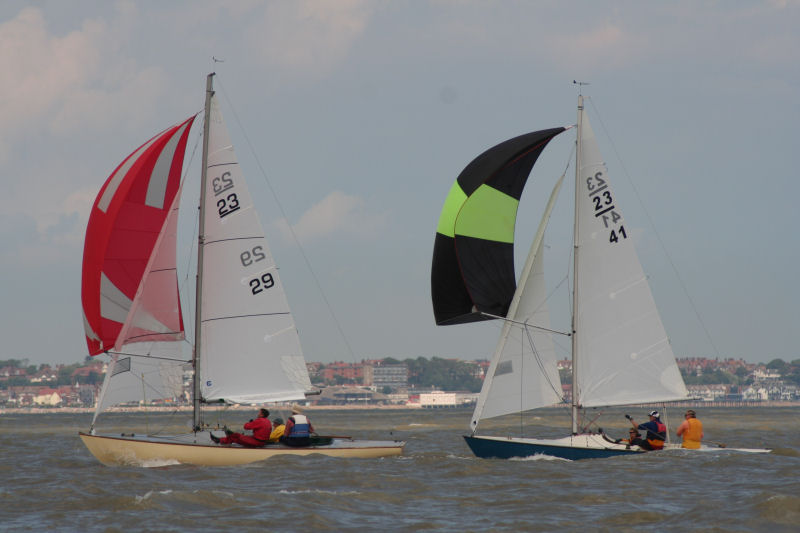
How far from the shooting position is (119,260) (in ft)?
74.7

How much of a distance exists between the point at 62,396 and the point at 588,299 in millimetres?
183393

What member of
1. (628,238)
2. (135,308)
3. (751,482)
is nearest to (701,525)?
(751,482)

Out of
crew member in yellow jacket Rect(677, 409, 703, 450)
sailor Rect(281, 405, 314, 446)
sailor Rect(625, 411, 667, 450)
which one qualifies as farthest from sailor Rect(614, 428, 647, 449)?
sailor Rect(281, 405, 314, 446)

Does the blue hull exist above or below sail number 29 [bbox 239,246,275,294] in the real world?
below

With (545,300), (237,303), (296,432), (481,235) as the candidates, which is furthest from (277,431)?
(545,300)

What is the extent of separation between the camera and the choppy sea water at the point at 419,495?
1439 centimetres

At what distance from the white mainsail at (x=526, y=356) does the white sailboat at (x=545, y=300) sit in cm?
2

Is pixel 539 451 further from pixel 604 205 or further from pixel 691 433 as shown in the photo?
pixel 604 205

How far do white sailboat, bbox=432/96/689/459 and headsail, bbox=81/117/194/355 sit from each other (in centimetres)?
577

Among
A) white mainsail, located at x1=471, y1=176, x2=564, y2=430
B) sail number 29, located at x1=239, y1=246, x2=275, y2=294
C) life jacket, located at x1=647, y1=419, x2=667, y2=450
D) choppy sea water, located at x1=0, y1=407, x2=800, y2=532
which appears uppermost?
sail number 29, located at x1=239, y1=246, x2=275, y2=294

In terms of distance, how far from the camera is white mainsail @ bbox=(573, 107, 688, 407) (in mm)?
→ 22047

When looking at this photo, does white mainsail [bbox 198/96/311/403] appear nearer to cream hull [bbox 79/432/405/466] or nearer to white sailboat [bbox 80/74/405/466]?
white sailboat [bbox 80/74/405/466]

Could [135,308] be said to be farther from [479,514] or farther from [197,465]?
[479,514]

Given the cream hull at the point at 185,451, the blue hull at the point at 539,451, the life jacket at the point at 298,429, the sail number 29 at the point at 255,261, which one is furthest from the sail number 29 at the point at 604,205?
the life jacket at the point at 298,429
